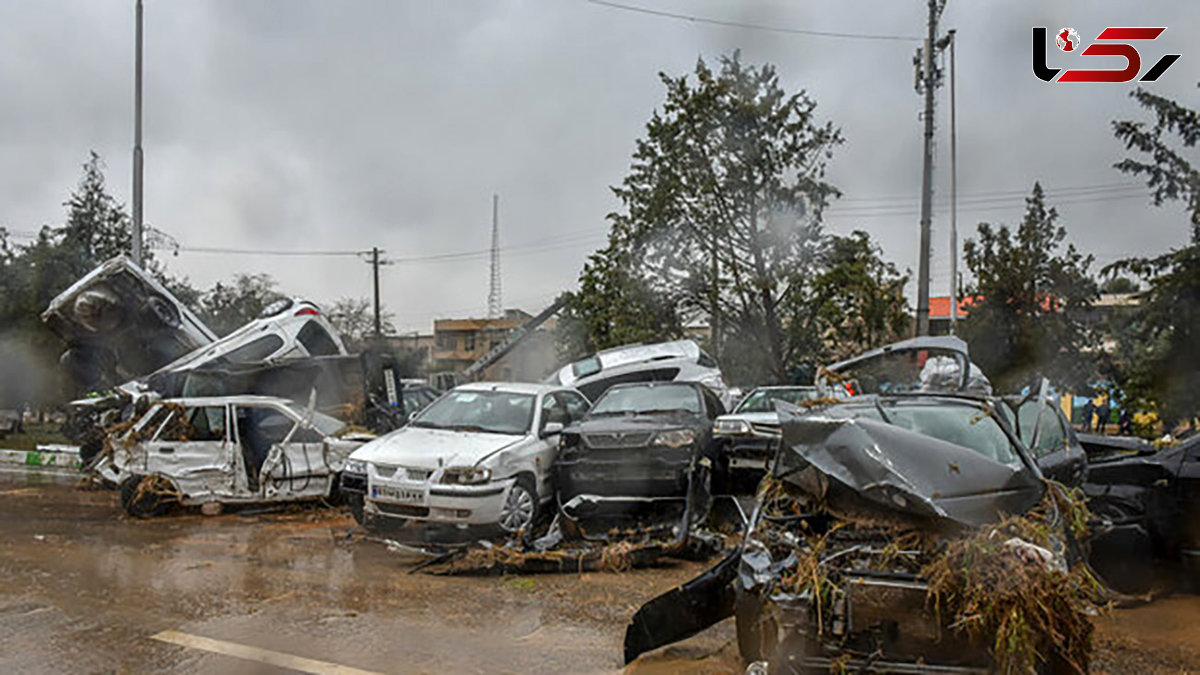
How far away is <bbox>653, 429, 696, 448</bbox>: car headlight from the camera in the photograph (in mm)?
7801

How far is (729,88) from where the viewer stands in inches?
669

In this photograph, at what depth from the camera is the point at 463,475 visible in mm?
7668

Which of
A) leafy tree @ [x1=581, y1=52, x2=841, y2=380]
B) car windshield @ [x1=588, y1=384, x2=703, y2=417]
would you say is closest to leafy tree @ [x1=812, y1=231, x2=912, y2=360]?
leafy tree @ [x1=581, y1=52, x2=841, y2=380]

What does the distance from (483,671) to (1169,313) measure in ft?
36.4

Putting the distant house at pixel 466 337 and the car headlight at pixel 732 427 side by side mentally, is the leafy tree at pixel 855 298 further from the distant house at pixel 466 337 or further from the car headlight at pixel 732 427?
the distant house at pixel 466 337

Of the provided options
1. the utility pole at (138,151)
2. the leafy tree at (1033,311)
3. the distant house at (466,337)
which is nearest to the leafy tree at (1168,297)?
the leafy tree at (1033,311)

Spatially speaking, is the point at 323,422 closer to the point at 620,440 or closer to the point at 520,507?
the point at 520,507

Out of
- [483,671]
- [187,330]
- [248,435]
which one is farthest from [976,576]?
[187,330]

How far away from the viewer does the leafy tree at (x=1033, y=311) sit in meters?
15.1

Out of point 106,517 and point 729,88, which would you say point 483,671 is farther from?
point 729,88

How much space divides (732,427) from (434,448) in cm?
315

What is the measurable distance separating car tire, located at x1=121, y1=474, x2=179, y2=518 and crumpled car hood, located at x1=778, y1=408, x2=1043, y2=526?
8241mm

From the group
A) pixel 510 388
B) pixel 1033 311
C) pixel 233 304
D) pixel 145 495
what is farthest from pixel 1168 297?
pixel 233 304

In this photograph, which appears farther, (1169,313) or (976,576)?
(1169,313)
